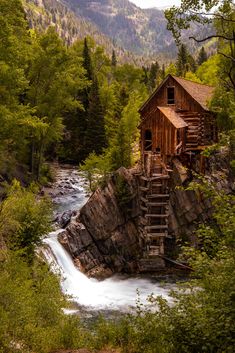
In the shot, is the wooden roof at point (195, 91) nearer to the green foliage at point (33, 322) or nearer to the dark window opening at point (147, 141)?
the dark window opening at point (147, 141)

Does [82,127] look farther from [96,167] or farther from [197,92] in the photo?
Result: [197,92]

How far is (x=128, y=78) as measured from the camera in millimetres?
80125

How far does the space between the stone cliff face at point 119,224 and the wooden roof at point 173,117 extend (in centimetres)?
280

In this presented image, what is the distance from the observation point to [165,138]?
103 ft

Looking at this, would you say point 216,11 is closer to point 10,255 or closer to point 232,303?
point 232,303

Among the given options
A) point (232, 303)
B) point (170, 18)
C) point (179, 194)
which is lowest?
point (179, 194)

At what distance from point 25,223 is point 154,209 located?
12780 millimetres

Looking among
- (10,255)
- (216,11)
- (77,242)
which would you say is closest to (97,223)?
(77,242)

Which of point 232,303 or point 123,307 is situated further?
point 123,307

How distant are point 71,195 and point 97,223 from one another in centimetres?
944

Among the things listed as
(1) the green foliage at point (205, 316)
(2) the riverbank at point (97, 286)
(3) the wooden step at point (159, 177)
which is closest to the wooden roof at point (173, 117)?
(3) the wooden step at point (159, 177)

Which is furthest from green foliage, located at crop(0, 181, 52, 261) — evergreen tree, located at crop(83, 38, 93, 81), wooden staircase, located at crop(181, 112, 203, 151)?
evergreen tree, located at crop(83, 38, 93, 81)

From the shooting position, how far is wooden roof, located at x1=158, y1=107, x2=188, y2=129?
1222 inches

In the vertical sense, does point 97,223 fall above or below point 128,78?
below
